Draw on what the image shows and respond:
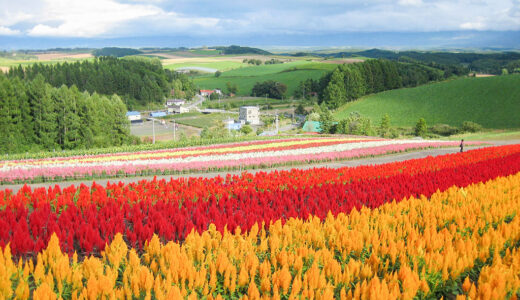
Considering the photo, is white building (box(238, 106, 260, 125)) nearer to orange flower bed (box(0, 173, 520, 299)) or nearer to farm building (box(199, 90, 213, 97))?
farm building (box(199, 90, 213, 97))

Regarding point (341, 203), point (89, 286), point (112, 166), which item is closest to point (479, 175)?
point (341, 203)

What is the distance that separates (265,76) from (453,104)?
9480 centimetres

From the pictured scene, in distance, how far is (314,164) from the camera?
73.2 feet

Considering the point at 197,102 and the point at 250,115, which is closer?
the point at 250,115

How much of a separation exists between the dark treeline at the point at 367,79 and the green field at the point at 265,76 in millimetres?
24520

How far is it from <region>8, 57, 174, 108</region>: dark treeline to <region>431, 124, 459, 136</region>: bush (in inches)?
3407

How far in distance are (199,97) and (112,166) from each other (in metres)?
134

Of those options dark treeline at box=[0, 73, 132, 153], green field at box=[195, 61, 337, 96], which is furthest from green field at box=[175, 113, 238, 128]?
green field at box=[195, 61, 337, 96]

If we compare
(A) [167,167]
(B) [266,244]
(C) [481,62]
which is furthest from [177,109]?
(C) [481,62]

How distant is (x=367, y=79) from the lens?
4129 inches

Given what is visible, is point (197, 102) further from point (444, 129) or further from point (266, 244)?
point (266, 244)

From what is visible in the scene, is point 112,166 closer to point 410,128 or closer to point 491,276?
point 491,276

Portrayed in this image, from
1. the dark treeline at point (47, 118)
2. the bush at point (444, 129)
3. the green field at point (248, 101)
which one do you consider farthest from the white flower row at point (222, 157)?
the green field at point (248, 101)

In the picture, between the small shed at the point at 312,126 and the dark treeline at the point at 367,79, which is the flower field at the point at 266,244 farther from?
the dark treeline at the point at 367,79
